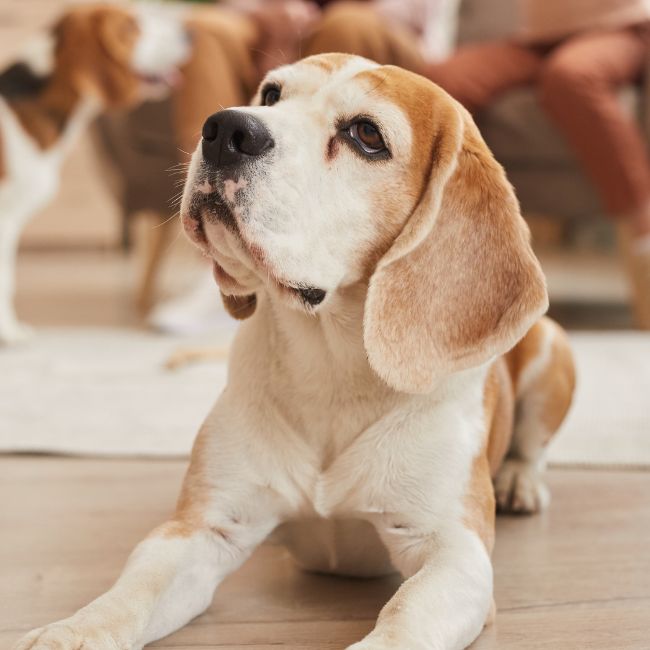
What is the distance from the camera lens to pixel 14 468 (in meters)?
1.99

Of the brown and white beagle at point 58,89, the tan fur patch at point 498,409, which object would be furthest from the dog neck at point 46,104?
the tan fur patch at point 498,409

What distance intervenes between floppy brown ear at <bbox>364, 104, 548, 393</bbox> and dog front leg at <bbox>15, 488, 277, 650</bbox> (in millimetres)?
267

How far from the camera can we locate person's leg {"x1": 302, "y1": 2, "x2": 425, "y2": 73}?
11.8 feet

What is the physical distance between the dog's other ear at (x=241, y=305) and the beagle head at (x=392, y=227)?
114mm

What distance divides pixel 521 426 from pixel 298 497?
24.8 inches

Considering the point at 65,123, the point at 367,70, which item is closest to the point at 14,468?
the point at 367,70

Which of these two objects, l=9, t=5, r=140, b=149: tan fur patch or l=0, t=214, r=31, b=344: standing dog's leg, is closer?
l=0, t=214, r=31, b=344: standing dog's leg

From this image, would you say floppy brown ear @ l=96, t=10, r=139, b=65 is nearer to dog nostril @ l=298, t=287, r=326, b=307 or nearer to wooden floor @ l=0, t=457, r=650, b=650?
wooden floor @ l=0, t=457, r=650, b=650

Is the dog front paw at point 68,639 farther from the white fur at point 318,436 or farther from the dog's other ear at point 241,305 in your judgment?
the dog's other ear at point 241,305

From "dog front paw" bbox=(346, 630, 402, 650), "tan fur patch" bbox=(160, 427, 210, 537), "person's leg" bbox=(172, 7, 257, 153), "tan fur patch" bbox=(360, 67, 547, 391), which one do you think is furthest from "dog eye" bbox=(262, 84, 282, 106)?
"person's leg" bbox=(172, 7, 257, 153)

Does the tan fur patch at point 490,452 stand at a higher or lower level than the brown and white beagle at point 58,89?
higher

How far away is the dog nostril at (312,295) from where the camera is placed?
4.01 feet

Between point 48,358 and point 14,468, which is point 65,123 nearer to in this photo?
point 48,358

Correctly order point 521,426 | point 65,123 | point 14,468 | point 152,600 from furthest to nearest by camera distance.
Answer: point 65,123
point 14,468
point 521,426
point 152,600
